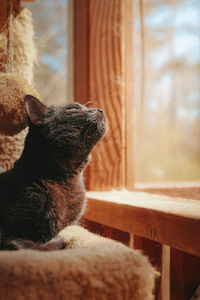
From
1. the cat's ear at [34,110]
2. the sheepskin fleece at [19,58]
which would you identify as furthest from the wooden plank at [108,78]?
the cat's ear at [34,110]

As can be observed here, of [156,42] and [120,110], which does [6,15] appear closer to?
[120,110]

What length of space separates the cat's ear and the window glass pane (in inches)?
25.4

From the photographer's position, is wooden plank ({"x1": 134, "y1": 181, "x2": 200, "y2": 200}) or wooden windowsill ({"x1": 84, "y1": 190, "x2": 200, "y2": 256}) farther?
wooden plank ({"x1": 134, "y1": 181, "x2": 200, "y2": 200})

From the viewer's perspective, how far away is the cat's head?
0.86 meters

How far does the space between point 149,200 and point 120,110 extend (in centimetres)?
49

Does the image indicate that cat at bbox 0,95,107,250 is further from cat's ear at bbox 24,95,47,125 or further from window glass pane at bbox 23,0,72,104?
window glass pane at bbox 23,0,72,104

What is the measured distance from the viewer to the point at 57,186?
33.4 inches

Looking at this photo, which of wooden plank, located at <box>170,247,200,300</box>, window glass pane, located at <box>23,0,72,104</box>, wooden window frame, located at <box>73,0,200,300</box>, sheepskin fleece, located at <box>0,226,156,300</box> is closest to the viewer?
sheepskin fleece, located at <box>0,226,156,300</box>

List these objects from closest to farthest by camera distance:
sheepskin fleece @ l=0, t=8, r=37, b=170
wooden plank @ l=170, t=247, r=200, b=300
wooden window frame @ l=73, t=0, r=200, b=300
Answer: wooden plank @ l=170, t=247, r=200, b=300 → sheepskin fleece @ l=0, t=8, r=37, b=170 → wooden window frame @ l=73, t=0, r=200, b=300

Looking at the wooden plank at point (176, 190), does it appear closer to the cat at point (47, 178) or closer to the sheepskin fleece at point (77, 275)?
the cat at point (47, 178)

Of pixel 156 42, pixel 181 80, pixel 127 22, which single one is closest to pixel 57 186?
pixel 127 22

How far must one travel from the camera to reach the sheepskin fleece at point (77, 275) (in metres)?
0.52

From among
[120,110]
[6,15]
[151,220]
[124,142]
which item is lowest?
[151,220]

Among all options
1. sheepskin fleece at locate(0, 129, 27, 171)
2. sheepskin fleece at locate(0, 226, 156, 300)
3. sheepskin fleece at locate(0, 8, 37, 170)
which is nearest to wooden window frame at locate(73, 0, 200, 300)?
sheepskin fleece at locate(0, 8, 37, 170)
